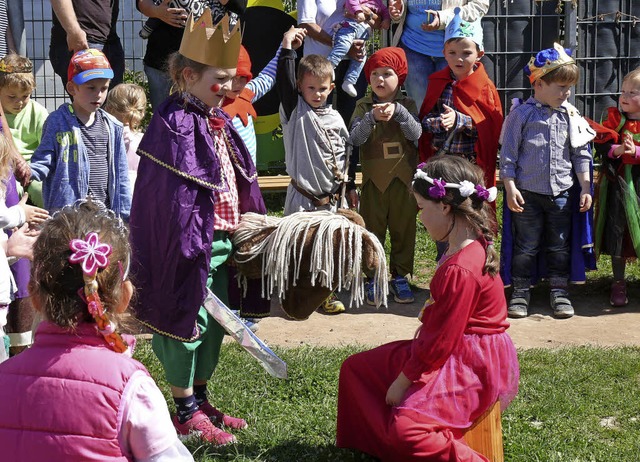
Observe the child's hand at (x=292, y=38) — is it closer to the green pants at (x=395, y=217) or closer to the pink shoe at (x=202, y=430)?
the green pants at (x=395, y=217)

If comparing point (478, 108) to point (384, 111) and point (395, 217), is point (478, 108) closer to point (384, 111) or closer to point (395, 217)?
point (384, 111)

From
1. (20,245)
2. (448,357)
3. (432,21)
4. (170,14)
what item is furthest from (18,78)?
(448,357)

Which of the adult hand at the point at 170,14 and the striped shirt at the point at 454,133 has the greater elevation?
the adult hand at the point at 170,14

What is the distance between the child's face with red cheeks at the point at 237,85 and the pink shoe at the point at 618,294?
316 centimetres

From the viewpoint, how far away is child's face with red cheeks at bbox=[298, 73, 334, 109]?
684 centimetres

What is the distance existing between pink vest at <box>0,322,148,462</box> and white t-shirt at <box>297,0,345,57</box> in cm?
543

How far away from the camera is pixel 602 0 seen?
9.93 metres

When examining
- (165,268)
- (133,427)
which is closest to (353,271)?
(165,268)

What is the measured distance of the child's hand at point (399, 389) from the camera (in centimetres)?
407

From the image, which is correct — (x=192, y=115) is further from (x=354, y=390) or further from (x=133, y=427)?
(x=133, y=427)

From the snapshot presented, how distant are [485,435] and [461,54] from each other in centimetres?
380

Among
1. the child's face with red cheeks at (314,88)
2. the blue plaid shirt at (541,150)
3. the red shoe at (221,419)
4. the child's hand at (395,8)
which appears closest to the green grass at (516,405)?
the red shoe at (221,419)

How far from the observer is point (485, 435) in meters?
4.10

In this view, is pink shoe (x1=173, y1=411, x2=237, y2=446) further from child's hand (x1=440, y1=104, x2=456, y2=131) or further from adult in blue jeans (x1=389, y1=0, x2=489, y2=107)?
adult in blue jeans (x1=389, y1=0, x2=489, y2=107)
